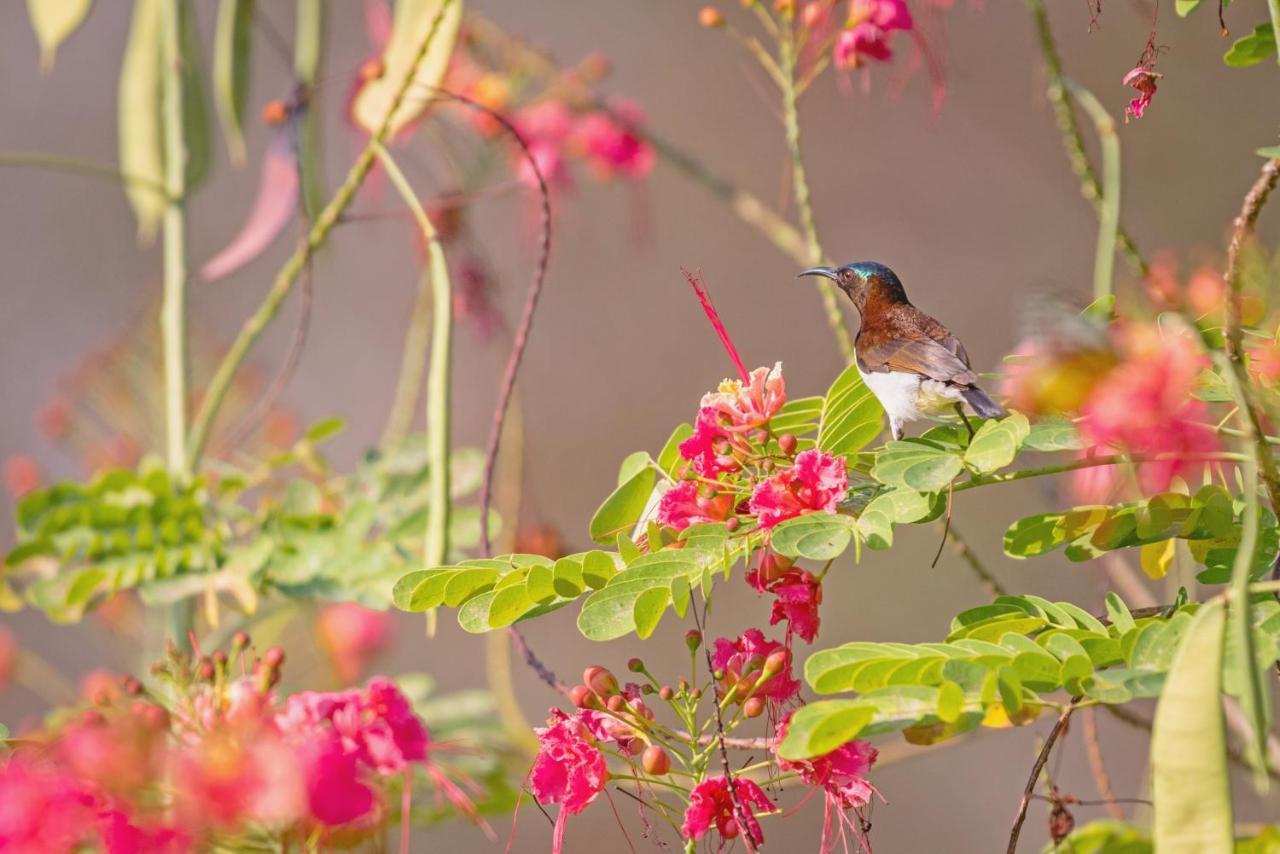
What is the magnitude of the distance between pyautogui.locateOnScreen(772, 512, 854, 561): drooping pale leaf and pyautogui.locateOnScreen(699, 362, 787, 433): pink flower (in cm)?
7

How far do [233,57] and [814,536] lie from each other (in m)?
0.97

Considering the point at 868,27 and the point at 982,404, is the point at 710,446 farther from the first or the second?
the point at 868,27

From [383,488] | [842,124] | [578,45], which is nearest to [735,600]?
[842,124]

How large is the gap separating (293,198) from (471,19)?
30 cm

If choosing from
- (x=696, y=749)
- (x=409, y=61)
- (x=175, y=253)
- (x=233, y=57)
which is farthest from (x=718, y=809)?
(x=233, y=57)

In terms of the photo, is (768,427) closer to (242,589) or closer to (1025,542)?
(1025,542)

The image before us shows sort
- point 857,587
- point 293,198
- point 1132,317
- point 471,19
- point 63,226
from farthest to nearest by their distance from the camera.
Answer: point 63,226 → point 857,587 → point 471,19 → point 293,198 → point 1132,317

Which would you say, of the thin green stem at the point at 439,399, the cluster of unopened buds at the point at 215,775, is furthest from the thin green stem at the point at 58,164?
the cluster of unopened buds at the point at 215,775

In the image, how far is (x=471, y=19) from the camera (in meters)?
1.51

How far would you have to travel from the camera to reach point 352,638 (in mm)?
1471

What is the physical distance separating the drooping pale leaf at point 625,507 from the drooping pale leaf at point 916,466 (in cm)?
15

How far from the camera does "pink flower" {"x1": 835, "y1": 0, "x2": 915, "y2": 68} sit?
0.98 m

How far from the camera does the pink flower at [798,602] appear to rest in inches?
24.5

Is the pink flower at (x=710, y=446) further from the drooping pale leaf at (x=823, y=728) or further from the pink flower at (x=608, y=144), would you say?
the pink flower at (x=608, y=144)
